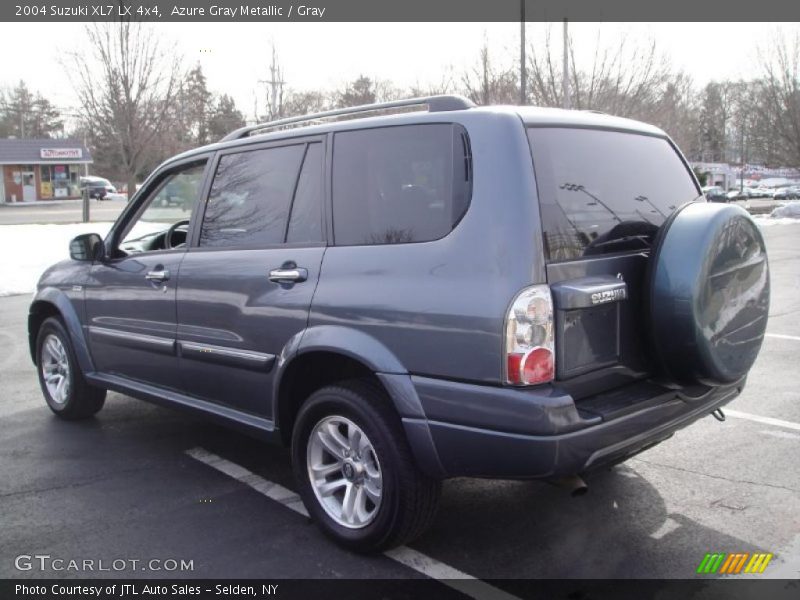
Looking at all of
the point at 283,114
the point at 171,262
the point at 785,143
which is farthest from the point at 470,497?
the point at 785,143

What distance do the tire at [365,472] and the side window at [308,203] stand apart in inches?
30.8

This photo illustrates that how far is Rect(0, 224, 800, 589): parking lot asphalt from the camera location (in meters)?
3.27

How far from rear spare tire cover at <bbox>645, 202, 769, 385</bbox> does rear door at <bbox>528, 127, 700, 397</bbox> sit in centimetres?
12

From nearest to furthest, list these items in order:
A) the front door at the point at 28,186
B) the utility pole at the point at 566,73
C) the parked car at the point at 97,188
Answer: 1. the utility pole at the point at 566,73
2. the front door at the point at 28,186
3. the parked car at the point at 97,188

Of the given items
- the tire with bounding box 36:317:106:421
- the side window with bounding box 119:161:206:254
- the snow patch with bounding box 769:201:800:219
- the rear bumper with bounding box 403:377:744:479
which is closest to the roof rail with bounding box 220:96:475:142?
the side window with bounding box 119:161:206:254

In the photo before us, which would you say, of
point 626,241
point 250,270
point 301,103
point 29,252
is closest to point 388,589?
point 250,270

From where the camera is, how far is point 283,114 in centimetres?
2494

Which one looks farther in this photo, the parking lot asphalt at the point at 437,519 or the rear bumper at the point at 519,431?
the parking lot asphalt at the point at 437,519

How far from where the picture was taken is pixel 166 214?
16.0 feet

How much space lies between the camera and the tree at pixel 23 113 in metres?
73.2

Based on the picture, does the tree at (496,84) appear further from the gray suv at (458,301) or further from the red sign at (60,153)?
the red sign at (60,153)

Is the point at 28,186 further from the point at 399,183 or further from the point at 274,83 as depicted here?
the point at 399,183

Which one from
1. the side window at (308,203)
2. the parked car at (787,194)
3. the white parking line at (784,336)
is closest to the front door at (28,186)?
the white parking line at (784,336)

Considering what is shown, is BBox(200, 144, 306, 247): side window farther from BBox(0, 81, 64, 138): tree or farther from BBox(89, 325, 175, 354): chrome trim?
BBox(0, 81, 64, 138): tree
